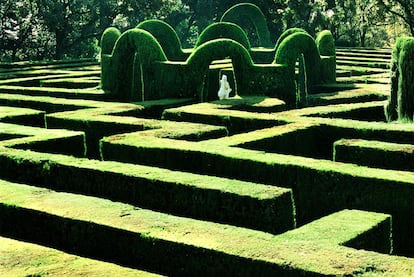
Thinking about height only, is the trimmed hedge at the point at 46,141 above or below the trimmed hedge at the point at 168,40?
below

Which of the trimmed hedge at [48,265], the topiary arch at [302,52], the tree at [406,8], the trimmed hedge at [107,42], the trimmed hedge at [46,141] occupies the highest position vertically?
the tree at [406,8]

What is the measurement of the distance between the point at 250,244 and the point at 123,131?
31.1 feet

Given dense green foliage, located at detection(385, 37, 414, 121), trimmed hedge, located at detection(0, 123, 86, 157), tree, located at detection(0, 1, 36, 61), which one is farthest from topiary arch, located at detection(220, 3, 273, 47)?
trimmed hedge, located at detection(0, 123, 86, 157)

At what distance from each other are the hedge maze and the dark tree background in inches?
1055

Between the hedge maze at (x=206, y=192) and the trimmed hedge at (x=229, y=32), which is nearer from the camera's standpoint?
the hedge maze at (x=206, y=192)

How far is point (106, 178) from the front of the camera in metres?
12.2

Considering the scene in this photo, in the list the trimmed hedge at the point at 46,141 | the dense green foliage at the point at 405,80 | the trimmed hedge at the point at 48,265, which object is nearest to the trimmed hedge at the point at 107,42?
the trimmed hedge at the point at 46,141

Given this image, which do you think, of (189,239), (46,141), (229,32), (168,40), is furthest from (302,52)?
(189,239)

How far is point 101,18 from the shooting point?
5197 centimetres

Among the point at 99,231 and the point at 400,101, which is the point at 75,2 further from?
the point at 99,231

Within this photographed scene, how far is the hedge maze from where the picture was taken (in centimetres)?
847

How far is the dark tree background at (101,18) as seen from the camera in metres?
48.2

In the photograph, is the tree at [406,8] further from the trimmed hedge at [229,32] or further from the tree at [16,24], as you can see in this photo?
the tree at [16,24]

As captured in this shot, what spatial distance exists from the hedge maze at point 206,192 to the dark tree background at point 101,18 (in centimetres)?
2680
